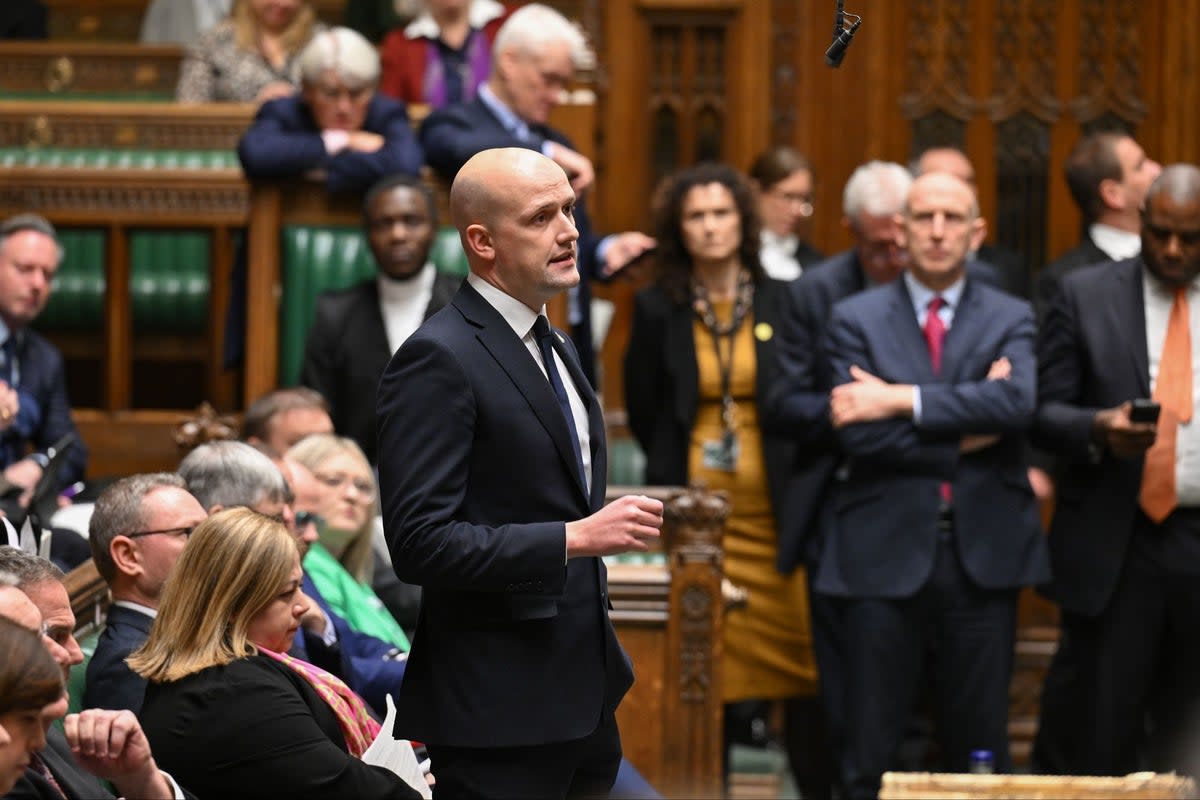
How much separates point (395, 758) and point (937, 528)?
212 cm

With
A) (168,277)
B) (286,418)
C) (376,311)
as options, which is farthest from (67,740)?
(168,277)

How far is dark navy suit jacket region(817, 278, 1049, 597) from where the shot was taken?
16.4 feet

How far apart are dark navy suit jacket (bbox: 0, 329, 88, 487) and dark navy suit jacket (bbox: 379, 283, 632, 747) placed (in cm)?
288

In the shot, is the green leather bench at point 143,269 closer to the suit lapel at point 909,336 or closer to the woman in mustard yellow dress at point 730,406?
the woman in mustard yellow dress at point 730,406

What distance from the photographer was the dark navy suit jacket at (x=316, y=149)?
6.00 metres

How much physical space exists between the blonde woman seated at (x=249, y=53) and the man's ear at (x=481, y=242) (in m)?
4.22

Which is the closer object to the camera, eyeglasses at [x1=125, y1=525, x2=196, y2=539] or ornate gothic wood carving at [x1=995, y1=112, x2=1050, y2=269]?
eyeglasses at [x1=125, y1=525, x2=196, y2=539]

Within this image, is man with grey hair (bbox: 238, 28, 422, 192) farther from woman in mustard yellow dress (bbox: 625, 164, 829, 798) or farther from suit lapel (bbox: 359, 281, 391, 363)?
woman in mustard yellow dress (bbox: 625, 164, 829, 798)

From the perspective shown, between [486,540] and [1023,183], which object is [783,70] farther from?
[486,540]

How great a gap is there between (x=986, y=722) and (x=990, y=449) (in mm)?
668

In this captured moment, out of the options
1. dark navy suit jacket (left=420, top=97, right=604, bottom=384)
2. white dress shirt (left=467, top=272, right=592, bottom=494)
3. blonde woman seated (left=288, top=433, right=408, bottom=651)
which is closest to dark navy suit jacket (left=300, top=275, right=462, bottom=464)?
dark navy suit jacket (left=420, top=97, right=604, bottom=384)

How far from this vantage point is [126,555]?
3553 mm

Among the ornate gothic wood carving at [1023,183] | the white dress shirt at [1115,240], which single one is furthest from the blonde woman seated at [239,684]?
the ornate gothic wood carving at [1023,183]

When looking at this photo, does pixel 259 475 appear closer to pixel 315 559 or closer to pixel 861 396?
pixel 315 559
